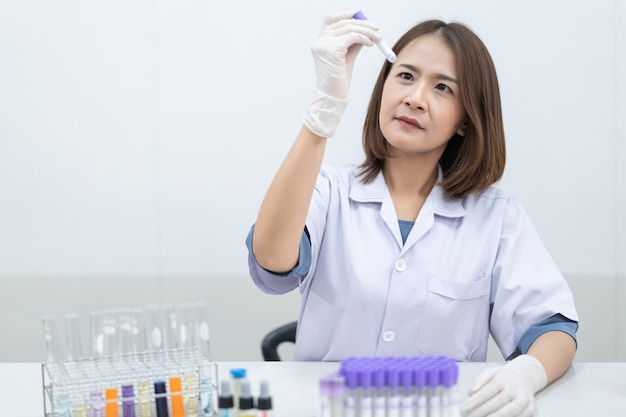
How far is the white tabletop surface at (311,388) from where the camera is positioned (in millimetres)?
1396

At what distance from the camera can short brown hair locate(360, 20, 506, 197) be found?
1814mm

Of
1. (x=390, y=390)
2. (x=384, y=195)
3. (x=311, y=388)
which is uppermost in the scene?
(x=384, y=195)

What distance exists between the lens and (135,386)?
125 cm

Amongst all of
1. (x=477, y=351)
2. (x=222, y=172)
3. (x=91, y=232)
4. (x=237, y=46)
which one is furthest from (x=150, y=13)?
(x=477, y=351)

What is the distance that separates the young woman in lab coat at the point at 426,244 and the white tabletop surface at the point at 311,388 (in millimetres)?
115

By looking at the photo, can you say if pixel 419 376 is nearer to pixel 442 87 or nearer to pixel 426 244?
pixel 426 244

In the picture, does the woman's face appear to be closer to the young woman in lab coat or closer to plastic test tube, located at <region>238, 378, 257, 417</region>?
Answer: the young woman in lab coat

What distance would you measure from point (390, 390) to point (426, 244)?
0.72m

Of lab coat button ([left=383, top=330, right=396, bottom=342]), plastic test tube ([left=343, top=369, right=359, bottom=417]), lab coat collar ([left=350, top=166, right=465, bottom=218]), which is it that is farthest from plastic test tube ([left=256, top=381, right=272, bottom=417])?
lab coat collar ([left=350, top=166, right=465, bottom=218])

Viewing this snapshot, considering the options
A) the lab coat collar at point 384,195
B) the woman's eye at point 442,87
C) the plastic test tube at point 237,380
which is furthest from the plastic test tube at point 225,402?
the woman's eye at point 442,87

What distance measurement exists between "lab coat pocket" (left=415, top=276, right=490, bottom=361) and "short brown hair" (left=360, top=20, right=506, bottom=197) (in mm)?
242

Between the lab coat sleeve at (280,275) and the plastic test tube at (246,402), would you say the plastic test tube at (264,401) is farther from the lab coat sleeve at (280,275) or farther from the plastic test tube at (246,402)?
the lab coat sleeve at (280,275)

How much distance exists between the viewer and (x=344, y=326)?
178cm

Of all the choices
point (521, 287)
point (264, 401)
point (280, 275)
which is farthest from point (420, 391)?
point (521, 287)
